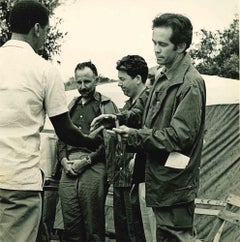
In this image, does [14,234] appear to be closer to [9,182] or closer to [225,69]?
[9,182]

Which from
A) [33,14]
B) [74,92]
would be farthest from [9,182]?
[74,92]

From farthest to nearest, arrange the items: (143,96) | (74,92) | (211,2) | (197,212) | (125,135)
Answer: (74,92), (211,2), (197,212), (143,96), (125,135)

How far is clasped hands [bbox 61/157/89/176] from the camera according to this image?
16.1ft

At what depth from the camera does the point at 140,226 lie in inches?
170

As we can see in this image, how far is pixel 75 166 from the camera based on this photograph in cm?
494

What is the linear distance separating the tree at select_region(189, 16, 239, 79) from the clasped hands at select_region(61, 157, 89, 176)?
20.4ft

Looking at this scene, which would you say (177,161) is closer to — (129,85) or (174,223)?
(174,223)

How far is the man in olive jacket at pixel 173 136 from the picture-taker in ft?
10.3

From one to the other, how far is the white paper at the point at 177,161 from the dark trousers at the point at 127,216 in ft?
3.49

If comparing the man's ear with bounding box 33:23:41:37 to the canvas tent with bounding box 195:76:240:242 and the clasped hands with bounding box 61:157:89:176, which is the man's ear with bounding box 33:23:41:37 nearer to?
the clasped hands with bounding box 61:157:89:176

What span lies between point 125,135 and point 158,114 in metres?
0.23

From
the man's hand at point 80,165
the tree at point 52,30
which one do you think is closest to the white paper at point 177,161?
the man's hand at point 80,165

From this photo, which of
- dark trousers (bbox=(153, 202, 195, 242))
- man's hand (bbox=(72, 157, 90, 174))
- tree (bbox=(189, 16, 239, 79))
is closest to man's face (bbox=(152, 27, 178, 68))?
dark trousers (bbox=(153, 202, 195, 242))

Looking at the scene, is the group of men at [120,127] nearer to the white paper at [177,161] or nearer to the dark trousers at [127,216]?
the white paper at [177,161]
